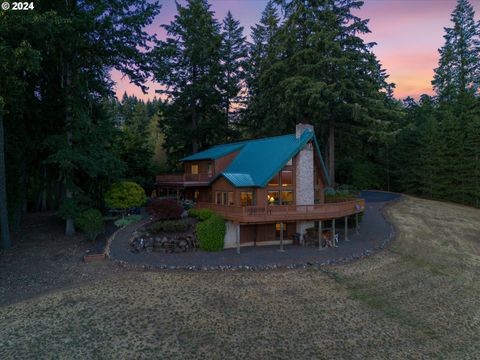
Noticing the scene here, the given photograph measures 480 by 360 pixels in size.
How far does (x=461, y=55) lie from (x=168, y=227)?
56.6 m

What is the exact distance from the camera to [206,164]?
96.0 feet

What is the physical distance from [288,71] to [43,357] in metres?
35.6

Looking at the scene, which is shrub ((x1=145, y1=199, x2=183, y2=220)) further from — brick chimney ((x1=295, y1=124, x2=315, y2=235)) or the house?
brick chimney ((x1=295, y1=124, x2=315, y2=235))

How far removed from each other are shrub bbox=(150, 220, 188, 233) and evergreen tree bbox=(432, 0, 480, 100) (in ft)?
169

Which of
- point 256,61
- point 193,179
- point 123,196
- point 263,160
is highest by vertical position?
point 256,61

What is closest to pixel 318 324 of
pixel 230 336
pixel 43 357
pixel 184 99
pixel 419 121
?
pixel 230 336

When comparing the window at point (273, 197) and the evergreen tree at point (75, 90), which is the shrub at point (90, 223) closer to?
the evergreen tree at point (75, 90)

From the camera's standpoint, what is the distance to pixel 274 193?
23.4 meters

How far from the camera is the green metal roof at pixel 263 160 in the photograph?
22.4m

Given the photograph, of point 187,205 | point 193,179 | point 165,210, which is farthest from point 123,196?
point 193,179

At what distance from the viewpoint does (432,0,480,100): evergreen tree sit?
49156mm

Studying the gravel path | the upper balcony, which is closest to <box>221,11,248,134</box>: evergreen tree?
the upper balcony

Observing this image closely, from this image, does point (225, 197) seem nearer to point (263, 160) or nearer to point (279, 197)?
point (263, 160)

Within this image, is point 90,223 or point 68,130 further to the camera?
point 68,130
